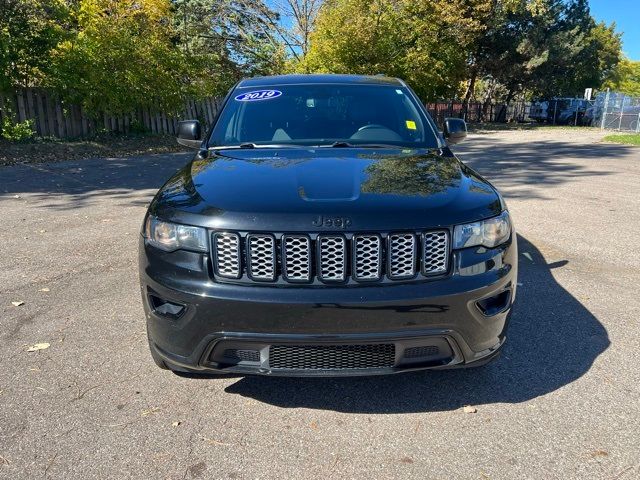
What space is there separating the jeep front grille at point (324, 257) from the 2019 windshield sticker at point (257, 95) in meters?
2.03

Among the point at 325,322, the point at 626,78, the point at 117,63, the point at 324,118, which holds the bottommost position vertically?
the point at 325,322

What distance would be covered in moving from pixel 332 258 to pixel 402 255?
1.06 feet

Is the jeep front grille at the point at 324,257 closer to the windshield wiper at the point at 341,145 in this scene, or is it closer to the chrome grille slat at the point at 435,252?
the chrome grille slat at the point at 435,252

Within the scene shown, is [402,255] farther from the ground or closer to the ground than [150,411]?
farther from the ground

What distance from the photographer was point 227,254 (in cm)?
242

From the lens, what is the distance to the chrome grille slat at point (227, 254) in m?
2.41

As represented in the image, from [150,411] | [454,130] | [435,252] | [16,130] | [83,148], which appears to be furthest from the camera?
[83,148]

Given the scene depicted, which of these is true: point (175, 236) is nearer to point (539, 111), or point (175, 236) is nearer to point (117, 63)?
point (117, 63)

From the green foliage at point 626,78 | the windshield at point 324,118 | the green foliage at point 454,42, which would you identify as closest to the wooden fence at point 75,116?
the windshield at point 324,118

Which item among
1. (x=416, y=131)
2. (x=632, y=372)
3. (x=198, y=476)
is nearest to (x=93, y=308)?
(x=198, y=476)

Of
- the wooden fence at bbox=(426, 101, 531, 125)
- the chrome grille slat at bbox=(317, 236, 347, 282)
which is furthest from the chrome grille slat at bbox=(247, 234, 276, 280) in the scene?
the wooden fence at bbox=(426, 101, 531, 125)

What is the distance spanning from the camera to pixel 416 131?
153 inches

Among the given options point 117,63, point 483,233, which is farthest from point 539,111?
point 483,233

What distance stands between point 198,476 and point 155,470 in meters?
0.20
